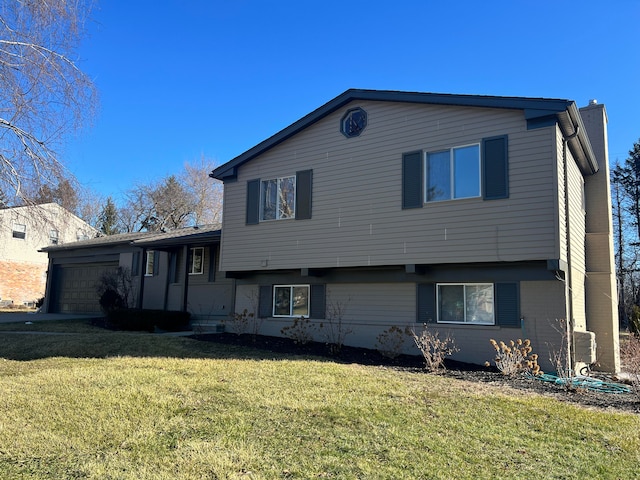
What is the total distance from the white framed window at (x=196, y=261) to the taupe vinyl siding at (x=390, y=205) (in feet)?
12.5

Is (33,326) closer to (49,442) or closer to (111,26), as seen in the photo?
(111,26)

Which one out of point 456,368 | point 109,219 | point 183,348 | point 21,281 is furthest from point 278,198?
point 109,219

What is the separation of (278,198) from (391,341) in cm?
527

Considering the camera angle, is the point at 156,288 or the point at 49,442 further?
the point at 156,288

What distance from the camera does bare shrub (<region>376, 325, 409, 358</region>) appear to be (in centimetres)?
1138

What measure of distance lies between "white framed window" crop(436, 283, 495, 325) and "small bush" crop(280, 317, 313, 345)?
363cm

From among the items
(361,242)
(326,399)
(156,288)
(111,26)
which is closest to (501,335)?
(361,242)

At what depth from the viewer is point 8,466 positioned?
15.3 ft

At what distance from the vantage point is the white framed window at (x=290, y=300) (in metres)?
14.1

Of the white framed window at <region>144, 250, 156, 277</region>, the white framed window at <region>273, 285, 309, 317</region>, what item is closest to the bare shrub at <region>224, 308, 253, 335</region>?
the white framed window at <region>273, 285, 309, 317</region>

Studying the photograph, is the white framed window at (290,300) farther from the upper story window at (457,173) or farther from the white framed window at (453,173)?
the white framed window at (453,173)

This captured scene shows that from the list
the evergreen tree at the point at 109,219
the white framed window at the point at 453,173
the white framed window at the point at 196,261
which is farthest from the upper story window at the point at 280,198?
the evergreen tree at the point at 109,219

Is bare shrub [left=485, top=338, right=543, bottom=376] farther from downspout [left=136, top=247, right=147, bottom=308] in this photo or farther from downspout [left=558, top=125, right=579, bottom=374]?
downspout [left=136, top=247, right=147, bottom=308]

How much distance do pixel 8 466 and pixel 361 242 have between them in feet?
29.6
